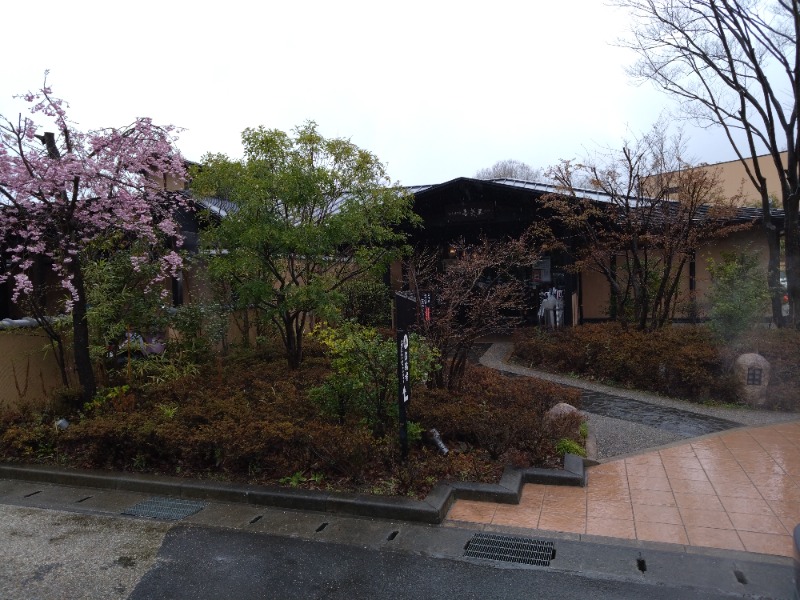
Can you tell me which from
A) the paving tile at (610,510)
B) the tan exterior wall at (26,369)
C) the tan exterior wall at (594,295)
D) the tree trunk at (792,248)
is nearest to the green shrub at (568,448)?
the paving tile at (610,510)

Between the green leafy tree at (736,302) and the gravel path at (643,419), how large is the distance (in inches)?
69.9

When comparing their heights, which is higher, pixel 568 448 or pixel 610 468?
pixel 568 448

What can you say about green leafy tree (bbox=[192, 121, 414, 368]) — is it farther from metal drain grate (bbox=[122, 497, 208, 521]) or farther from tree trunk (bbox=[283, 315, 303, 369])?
metal drain grate (bbox=[122, 497, 208, 521])

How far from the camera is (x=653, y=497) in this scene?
533 cm

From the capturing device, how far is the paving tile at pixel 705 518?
4.74 metres

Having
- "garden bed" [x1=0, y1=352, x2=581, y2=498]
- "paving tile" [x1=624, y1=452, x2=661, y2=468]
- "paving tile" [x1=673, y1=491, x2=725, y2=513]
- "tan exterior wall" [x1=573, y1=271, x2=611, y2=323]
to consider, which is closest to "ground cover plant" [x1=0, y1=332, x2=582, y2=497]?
"garden bed" [x1=0, y1=352, x2=581, y2=498]

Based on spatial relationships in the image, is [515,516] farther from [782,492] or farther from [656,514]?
[782,492]

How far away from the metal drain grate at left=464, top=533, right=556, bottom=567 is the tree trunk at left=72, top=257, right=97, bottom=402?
17.8ft

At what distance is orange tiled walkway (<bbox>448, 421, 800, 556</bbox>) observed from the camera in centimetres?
462

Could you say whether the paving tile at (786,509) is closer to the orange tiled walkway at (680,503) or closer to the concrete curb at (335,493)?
the orange tiled walkway at (680,503)

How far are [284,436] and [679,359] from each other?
6796 millimetres

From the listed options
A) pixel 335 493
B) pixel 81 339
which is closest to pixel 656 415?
pixel 335 493

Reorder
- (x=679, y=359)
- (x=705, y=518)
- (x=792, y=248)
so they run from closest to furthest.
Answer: (x=705, y=518)
(x=679, y=359)
(x=792, y=248)

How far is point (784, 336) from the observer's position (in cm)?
980
